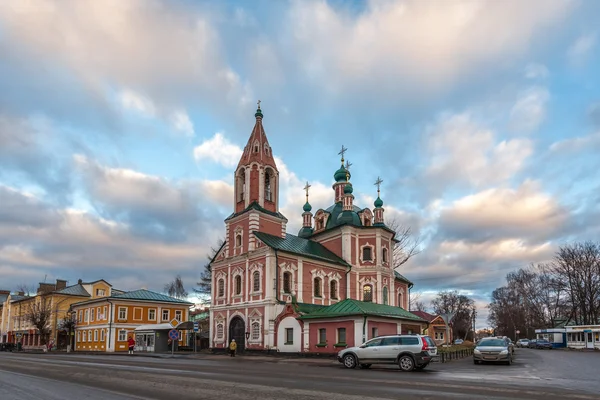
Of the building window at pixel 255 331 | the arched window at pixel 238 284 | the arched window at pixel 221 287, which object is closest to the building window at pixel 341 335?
the building window at pixel 255 331

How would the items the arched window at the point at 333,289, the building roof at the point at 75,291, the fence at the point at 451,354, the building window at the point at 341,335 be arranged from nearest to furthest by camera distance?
the fence at the point at 451,354, the building window at the point at 341,335, the arched window at the point at 333,289, the building roof at the point at 75,291

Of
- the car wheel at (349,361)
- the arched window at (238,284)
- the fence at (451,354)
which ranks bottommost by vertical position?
the fence at (451,354)

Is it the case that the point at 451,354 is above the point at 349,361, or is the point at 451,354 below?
below

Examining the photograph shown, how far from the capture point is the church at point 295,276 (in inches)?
1305

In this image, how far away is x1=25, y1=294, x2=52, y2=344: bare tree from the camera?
58656 mm

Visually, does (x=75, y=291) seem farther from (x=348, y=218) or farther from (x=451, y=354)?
(x=451, y=354)

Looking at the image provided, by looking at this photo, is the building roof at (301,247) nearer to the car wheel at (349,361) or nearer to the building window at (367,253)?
the building window at (367,253)

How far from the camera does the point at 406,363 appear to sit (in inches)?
822

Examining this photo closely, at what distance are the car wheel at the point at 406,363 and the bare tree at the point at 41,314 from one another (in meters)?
52.3

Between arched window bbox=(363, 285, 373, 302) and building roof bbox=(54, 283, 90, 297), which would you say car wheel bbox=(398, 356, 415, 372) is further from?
building roof bbox=(54, 283, 90, 297)

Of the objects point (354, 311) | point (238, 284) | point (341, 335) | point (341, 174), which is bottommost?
point (341, 335)

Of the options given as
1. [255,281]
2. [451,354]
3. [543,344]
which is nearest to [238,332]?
[255,281]

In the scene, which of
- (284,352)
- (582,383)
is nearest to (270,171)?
(284,352)

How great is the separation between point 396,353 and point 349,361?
250 centimetres
